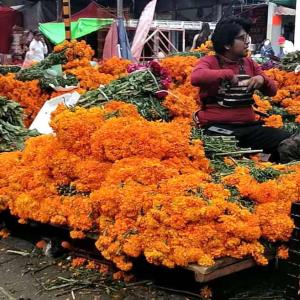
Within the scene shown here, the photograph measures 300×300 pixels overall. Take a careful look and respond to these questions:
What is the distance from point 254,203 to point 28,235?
2245 mm

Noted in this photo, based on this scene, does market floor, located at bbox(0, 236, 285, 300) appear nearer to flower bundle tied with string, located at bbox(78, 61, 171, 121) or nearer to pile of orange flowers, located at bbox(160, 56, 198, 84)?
flower bundle tied with string, located at bbox(78, 61, 171, 121)

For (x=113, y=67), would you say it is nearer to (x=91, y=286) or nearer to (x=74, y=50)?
(x=74, y=50)

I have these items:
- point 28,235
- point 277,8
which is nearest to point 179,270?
point 28,235

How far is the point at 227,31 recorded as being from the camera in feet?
15.8

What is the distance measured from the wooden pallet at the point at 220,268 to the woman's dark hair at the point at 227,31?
2.39 metres

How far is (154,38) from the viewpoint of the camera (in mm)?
22328

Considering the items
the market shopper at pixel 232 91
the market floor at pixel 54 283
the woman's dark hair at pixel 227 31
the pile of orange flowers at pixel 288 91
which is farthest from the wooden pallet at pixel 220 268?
the pile of orange flowers at pixel 288 91

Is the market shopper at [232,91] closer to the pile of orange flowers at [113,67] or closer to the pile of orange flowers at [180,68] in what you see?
the pile of orange flowers at [180,68]

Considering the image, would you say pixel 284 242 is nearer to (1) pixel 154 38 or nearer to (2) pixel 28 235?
(2) pixel 28 235

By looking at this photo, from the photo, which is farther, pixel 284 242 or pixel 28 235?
pixel 28 235

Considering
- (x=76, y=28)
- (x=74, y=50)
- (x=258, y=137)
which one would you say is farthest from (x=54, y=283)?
(x=76, y=28)

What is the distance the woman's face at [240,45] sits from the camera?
15.8 feet

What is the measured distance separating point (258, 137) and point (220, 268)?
6.55 feet

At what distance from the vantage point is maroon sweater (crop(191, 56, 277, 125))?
466cm
